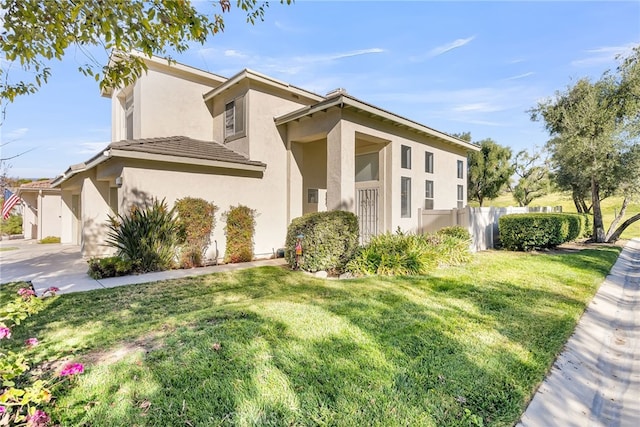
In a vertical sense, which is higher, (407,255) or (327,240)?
(327,240)

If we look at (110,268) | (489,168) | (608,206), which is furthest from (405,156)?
(608,206)

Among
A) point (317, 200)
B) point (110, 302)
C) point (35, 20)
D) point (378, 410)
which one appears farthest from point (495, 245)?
point (35, 20)

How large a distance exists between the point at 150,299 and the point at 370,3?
887 centimetres

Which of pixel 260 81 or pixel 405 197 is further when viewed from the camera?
pixel 405 197

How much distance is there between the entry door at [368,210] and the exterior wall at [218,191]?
3064mm

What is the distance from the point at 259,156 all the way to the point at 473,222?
889 centimetres

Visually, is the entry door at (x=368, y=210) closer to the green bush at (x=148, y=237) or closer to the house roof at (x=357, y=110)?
the house roof at (x=357, y=110)

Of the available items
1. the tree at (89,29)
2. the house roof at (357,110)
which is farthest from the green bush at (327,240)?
the tree at (89,29)

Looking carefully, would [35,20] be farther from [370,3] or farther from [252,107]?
[252,107]

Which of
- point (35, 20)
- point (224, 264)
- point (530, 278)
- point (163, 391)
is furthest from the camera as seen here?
point (224, 264)

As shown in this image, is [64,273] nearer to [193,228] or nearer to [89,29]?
[193,228]

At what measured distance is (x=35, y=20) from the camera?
3.06 metres

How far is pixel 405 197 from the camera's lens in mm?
12500

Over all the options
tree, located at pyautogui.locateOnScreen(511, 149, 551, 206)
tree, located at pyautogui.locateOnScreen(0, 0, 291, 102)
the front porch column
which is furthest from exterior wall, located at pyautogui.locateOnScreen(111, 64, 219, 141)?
tree, located at pyautogui.locateOnScreen(511, 149, 551, 206)
